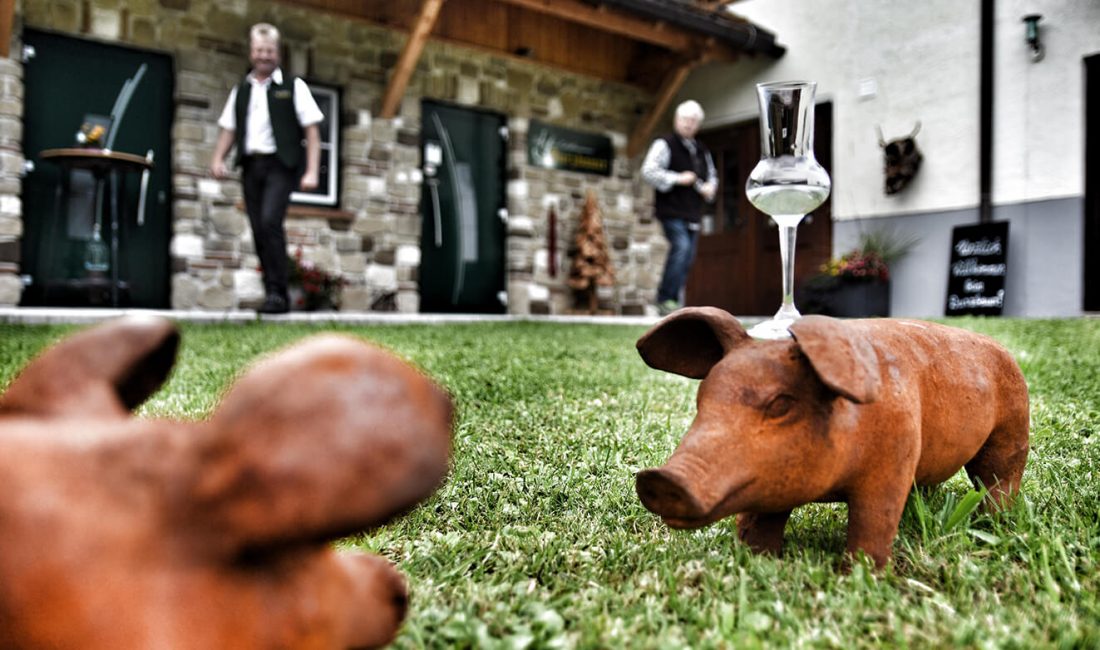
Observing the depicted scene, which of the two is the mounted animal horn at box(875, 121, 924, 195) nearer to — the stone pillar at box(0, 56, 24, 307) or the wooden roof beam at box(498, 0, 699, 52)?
the wooden roof beam at box(498, 0, 699, 52)

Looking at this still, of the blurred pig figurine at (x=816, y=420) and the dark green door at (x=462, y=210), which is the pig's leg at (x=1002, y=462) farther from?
the dark green door at (x=462, y=210)

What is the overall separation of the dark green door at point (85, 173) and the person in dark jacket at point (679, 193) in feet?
13.8

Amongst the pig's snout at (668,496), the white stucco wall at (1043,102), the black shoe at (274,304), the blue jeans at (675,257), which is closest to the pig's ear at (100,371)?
the pig's snout at (668,496)

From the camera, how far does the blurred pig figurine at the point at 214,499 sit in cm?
51

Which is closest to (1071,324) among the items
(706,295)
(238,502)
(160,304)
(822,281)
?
(822,281)

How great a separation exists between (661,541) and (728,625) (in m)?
0.35

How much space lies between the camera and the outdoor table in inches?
242

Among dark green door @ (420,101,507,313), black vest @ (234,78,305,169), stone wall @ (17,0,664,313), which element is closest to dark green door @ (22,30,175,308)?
stone wall @ (17,0,664,313)

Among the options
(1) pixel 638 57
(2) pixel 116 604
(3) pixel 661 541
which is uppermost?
(1) pixel 638 57

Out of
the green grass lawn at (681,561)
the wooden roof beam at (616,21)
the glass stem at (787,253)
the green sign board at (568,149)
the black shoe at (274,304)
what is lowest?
the green grass lawn at (681,561)

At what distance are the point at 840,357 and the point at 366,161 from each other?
25.0 ft

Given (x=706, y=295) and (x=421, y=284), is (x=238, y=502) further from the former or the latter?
(x=706, y=295)

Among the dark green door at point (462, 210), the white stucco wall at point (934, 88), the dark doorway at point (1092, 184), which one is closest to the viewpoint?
the dark doorway at point (1092, 184)

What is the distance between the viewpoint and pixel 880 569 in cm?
106
